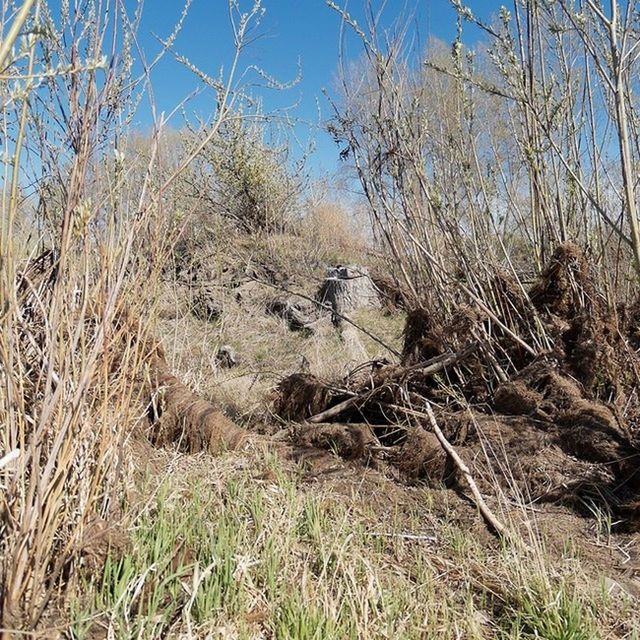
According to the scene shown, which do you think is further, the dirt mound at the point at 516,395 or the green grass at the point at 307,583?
the dirt mound at the point at 516,395

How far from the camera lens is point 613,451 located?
278 cm

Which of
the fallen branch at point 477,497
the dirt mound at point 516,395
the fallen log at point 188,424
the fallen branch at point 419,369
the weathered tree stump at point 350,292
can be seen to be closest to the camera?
the fallen branch at point 477,497

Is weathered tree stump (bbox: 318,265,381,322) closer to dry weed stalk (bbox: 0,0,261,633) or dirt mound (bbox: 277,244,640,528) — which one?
dirt mound (bbox: 277,244,640,528)

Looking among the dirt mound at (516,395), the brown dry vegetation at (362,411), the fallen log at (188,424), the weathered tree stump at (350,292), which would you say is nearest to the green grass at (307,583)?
the brown dry vegetation at (362,411)

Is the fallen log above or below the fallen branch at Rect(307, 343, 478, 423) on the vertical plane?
below

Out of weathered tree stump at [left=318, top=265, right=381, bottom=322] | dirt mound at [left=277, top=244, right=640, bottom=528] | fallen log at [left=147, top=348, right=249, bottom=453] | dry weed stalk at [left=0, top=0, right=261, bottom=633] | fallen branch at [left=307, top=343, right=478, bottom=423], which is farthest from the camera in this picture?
weathered tree stump at [left=318, top=265, right=381, bottom=322]

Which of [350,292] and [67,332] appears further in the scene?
[350,292]

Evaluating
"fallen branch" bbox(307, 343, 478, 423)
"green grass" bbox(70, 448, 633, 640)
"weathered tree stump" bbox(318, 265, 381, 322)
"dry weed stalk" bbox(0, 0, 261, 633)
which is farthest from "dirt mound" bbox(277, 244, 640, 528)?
"weathered tree stump" bbox(318, 265, 381, 322)

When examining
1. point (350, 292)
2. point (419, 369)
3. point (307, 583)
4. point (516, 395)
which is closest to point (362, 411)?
point (419, 369)

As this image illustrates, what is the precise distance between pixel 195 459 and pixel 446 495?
1.30m

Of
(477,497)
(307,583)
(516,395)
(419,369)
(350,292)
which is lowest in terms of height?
(307,583)

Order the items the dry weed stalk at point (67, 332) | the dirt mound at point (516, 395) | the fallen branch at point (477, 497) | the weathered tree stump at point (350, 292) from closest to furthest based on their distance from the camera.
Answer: the dry weed stalk at point (67, 332) → the fallen branch at point (477, 497) → the dirt mound at point (516, 395) → the weathered tree stump at point (350, 292)

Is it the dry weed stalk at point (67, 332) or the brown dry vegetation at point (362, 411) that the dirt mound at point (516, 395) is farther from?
the dry weed stalk at point (67, 332)

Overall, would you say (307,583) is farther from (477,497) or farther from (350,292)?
(350,292)
